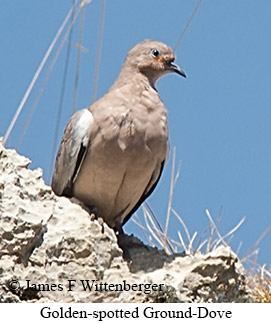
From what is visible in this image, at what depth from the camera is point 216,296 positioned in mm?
5902

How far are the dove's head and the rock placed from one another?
1.72 m

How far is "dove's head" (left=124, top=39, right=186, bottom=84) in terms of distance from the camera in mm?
7578

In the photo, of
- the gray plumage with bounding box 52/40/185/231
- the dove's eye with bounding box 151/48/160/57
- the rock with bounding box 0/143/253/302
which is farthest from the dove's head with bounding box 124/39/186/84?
the rock with bounding box 0/143/253/302

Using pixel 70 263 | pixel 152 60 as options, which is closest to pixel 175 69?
pixel 152 60

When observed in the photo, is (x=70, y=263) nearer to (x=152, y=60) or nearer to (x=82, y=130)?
(x=82, y=130)

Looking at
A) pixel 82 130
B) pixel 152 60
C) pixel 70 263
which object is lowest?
pixel 70 263

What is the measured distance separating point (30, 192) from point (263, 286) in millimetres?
1515

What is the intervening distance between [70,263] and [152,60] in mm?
2310

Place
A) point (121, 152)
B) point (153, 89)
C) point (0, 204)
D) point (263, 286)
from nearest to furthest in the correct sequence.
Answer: point (0, 204) < point (263, 286) < point (121, 152) < point (153, 89)

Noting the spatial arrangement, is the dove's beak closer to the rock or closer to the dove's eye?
the dove's eye

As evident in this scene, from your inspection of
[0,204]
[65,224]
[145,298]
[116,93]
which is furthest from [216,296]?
[116,93]

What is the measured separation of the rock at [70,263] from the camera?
5504 millimetres

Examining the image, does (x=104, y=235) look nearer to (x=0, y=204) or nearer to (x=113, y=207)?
(x=0, y=204)

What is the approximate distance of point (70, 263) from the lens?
5.69 meters
